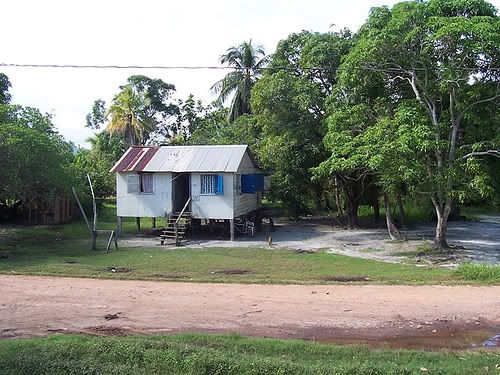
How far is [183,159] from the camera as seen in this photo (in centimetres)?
2695

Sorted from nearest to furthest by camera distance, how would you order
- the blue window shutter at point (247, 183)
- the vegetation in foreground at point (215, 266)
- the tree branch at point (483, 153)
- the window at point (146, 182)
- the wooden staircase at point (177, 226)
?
the vegetation in foreground at point (215, 266)
the tree branch at point (483, 153)
the wooden staircase at point (177, 226)
the window at point (146, 182)
the blue window shutter at point (247, 183)

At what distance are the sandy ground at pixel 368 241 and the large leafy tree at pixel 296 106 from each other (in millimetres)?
3215

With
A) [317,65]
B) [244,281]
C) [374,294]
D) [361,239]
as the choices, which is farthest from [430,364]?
[317,65]

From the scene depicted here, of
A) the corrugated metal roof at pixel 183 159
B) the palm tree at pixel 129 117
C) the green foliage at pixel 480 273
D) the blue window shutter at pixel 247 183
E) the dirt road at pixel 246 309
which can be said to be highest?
the palm tree at pixel 129 117

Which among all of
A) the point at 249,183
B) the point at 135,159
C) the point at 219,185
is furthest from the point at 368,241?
the point at 135,159

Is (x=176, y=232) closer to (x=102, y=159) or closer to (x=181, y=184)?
(x=181, y=184)

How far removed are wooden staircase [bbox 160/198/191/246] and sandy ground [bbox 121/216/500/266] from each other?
491 mm

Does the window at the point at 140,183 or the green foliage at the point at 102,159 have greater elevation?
the green foliage at the point at 102,159

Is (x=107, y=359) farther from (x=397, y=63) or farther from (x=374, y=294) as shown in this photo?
(x=397, y=63)

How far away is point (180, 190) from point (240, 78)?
56.9 ft

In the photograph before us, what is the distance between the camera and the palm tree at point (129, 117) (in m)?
43.8

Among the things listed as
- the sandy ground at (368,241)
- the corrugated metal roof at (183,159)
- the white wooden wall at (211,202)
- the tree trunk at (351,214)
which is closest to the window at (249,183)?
the corrugated metal roof at (183,159)

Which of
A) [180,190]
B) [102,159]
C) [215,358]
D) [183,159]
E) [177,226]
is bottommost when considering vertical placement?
[215,358]

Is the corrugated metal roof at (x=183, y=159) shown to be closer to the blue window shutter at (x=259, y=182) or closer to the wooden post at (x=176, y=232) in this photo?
the blue window shutter at (x=259, y=182)
